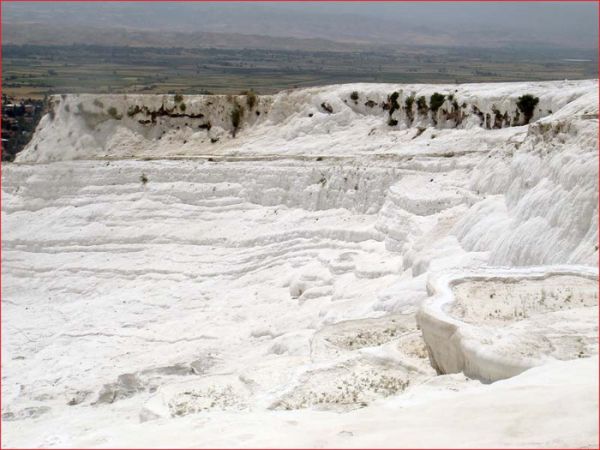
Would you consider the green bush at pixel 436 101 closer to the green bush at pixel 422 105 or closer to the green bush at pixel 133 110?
the green bush at pixel 422 105

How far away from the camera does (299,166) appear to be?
3089 cm

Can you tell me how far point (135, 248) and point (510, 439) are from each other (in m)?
22.0

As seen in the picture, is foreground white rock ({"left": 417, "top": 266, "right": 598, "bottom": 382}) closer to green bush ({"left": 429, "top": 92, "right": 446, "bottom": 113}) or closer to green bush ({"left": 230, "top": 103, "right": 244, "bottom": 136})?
green bush ({"left": 429, "top": 92, "right": 446, "bottom": 113})

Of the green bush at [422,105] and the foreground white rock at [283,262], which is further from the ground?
the green bush at [422,105]

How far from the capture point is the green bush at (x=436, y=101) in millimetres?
33906

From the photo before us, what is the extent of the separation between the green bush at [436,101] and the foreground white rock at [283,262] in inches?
16.1

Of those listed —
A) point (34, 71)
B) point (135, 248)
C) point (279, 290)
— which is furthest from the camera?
point (34, 71)

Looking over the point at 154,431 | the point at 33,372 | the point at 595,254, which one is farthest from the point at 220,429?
the point at 33,372

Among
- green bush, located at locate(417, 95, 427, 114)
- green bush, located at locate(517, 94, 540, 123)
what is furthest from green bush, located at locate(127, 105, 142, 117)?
green bush, located at locate(517, 94, 540, 123)

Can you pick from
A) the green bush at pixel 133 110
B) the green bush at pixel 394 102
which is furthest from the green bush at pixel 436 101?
the green bush at pixel 133 110

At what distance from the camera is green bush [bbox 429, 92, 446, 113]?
3391 centimetres

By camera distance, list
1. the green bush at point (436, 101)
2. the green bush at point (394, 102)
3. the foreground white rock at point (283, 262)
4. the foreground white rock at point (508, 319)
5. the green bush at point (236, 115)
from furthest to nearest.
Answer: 1. the green bush at point (236, 115)
2. the green bush at point (394, 102)
3. the green bush at point (436, 101)
4. the foreground white rock at point (508, 319)
5. the foreground white rock at point (283, 262)

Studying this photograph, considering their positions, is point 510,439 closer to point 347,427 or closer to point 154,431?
point 347,427

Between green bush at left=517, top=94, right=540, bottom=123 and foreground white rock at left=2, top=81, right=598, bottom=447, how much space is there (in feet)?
0.92
